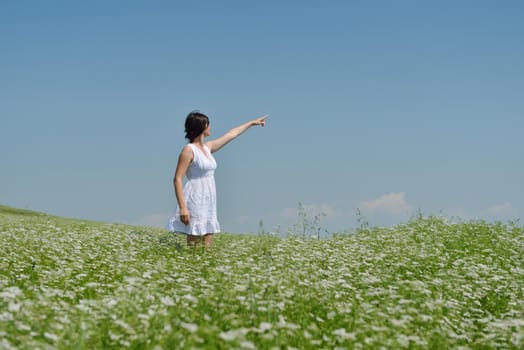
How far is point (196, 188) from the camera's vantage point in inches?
410

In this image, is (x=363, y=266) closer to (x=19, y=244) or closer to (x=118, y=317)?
(x=118, y=317)

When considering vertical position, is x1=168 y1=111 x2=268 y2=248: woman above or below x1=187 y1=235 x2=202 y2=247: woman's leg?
above

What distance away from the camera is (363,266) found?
9570mm

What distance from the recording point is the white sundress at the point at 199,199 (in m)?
10.3

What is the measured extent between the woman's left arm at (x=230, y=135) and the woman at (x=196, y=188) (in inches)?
16.4

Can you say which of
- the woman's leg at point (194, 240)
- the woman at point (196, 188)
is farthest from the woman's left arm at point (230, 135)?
the woman's leg at point (194, 240)

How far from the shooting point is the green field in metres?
5.23

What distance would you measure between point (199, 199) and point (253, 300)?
13.8ft

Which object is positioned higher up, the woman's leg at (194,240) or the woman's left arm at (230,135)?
the woman's left arm at (230,135)

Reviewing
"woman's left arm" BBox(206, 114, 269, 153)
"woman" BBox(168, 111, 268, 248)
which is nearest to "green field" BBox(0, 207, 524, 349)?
"woman" BBox(168, 111, 268, 248)

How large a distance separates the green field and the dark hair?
219cm

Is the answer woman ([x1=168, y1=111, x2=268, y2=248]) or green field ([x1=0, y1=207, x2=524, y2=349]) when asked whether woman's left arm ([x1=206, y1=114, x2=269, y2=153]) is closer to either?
woman ([x1=168, y1=111, x2=268, y2=248])

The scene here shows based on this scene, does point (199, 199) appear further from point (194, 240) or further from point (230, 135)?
point (230, 135)

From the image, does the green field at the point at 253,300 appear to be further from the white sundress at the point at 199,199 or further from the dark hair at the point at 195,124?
the dark hair at the point at 195,124
